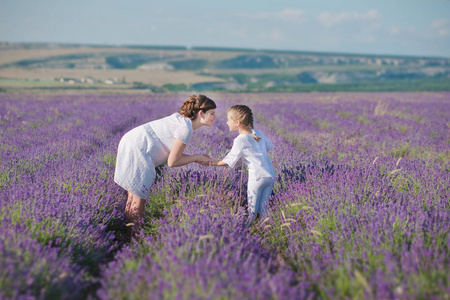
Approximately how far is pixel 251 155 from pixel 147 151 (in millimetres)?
899

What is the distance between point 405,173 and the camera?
323 cm

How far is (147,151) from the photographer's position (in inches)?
112

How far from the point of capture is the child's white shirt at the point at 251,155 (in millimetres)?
2713

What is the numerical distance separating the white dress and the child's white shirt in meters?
0.45

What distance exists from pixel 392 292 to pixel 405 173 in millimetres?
2216

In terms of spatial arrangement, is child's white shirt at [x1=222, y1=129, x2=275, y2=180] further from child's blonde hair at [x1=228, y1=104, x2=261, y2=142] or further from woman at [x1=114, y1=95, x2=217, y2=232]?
woman at [x1=114, y1=95, x2=217, y2=232]

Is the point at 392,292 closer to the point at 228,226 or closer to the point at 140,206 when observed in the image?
the point at 228,226

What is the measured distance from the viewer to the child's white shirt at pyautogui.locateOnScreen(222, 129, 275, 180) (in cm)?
271

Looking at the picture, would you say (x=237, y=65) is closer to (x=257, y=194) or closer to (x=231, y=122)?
(x=231, y=122)

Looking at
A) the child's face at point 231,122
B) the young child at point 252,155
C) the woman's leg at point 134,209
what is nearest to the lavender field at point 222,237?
the woman's leg at point 134,209

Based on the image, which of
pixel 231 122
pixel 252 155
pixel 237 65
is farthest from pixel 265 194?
pixel 237 65

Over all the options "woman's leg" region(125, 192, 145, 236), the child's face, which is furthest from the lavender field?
the child's face

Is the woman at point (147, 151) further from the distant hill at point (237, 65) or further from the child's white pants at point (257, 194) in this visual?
the distant hill at point (237, 65)

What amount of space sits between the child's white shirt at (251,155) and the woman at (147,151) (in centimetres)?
23
